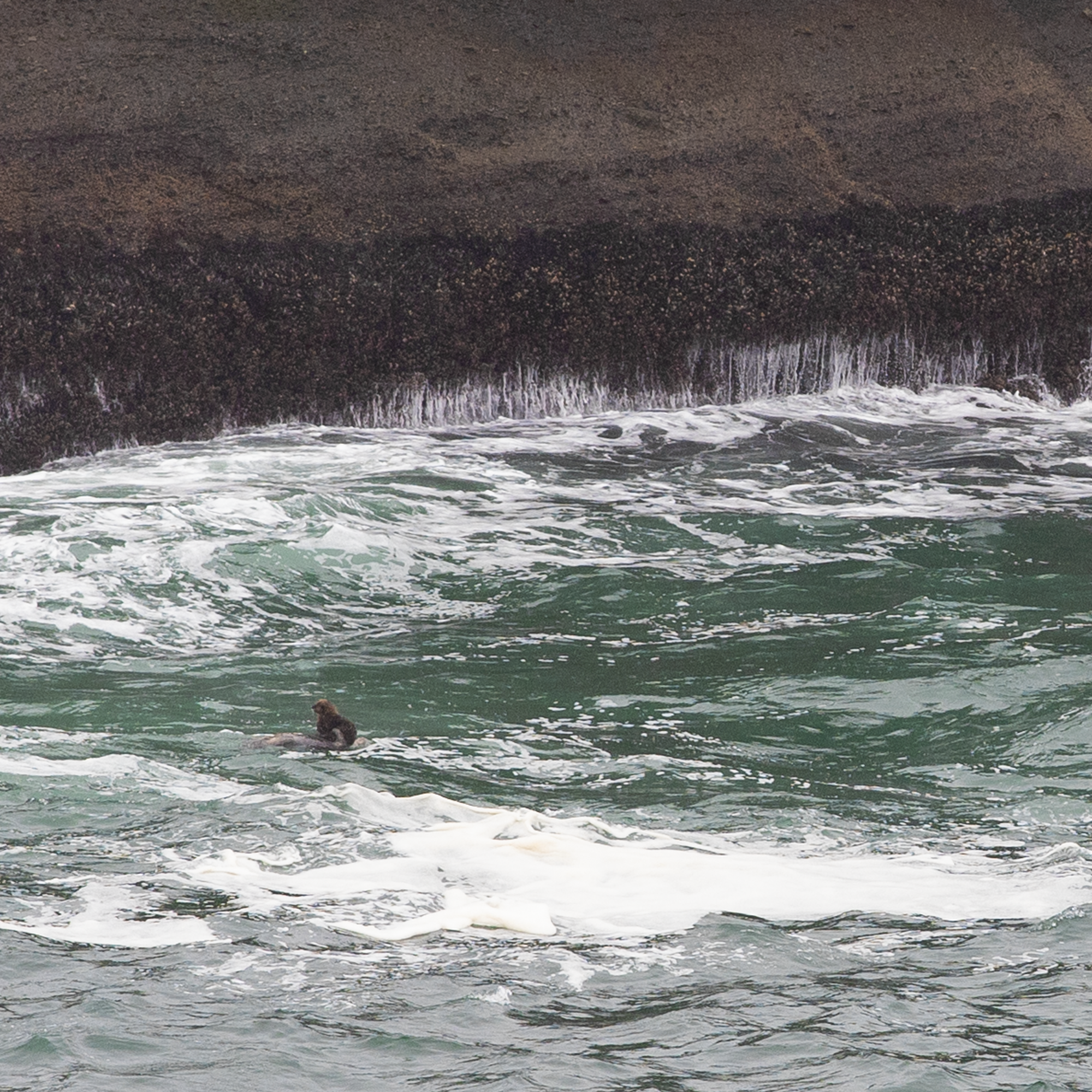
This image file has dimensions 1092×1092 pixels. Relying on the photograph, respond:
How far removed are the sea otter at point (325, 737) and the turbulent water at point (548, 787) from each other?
104 mm

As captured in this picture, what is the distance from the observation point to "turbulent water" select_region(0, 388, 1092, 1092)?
13.1 feet

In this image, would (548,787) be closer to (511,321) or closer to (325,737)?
(325,737)

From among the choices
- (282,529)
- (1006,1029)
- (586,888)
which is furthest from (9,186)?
(1006,1029)

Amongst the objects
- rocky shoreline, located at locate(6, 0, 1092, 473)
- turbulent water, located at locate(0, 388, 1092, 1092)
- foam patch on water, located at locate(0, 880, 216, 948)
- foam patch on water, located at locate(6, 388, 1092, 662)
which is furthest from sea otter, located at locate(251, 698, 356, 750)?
rocky shoreline, located at locate(6, 0, 1092, 473)

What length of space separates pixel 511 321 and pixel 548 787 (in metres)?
16.3

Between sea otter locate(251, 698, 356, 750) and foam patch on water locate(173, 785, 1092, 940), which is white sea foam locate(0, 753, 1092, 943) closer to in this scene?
foam patch on water locate(173, 785, 1092, 940)

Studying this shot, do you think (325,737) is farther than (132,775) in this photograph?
Yes

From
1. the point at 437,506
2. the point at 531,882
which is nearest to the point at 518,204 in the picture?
the point at 437,506

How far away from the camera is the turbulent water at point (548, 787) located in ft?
13.1

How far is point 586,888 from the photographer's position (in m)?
5.30

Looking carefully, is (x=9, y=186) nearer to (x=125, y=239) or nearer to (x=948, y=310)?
(x=125, y=239)

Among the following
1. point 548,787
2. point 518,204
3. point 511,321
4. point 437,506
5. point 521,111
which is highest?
point 521,111

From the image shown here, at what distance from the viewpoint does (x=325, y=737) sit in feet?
23.7

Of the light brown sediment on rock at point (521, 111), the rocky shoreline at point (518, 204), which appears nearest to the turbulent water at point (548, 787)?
the rocky shoreline at point (518, 204)
